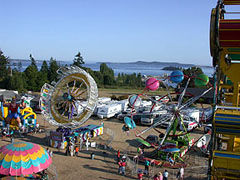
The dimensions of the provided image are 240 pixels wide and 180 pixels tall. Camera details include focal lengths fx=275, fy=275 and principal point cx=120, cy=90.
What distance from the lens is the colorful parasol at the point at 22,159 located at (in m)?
12.7

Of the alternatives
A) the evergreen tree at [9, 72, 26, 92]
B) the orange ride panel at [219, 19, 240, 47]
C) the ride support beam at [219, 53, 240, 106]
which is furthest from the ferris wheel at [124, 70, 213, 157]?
the evergreen tree at [9, 72, 26, 92]

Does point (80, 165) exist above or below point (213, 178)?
below

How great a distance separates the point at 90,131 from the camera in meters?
23.2

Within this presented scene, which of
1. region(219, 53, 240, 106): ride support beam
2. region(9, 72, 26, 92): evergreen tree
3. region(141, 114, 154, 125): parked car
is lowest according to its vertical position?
region(141, 114, 154, 125): parked car

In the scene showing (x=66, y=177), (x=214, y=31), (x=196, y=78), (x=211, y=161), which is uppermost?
(x=214, y=31)

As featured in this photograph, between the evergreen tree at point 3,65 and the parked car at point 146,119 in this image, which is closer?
the parked car at point 146,119

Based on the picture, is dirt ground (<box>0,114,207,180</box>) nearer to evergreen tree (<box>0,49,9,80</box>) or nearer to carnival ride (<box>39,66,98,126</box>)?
carnival ride (<box>39,66,98,126</box>)

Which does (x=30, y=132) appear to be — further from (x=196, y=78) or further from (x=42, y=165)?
(x=196, y=78)

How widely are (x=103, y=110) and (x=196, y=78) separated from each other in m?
15.8

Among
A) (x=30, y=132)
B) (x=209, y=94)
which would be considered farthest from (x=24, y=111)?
(x=209, y=94)

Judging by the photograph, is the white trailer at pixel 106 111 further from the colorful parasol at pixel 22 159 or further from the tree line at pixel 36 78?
the colorful parasol at pixel 22 159

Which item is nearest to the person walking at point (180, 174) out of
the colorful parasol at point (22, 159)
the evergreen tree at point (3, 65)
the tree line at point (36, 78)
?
the colorful parasol at point (22, 159)

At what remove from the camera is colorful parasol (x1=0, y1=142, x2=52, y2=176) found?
12.7m

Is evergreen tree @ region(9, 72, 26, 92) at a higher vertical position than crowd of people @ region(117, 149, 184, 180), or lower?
higher
